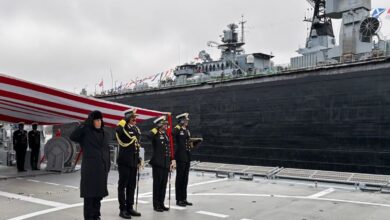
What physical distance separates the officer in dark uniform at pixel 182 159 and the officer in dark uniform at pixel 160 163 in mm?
256

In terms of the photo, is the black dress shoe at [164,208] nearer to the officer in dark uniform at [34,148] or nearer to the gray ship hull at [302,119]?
the officer in dark uniform at [34,148]

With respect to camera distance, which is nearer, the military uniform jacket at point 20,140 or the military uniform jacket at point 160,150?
the military uniform jacket at point 160,150

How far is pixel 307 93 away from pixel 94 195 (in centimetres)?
1125

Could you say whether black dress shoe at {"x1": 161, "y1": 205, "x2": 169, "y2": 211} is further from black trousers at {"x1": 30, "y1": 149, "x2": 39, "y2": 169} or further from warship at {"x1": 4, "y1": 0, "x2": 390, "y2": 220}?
black trousers at {"x1": 30, "y1": 149, "x2": 39, "y2": 169}

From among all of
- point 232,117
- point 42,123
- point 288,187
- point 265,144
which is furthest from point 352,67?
point 42,123

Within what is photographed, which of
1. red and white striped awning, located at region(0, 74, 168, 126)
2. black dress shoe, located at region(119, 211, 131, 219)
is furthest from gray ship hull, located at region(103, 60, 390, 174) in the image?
black dress shoe, located at region(119, 211, 131, 219)

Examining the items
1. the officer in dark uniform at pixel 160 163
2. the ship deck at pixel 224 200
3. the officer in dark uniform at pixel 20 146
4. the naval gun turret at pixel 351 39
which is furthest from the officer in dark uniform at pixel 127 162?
the naval gun turret at pixel 351 39

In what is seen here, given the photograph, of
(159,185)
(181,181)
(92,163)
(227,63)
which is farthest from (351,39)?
(92,163)

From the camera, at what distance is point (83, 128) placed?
4.26 metres

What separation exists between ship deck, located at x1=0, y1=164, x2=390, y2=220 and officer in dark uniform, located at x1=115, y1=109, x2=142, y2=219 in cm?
27

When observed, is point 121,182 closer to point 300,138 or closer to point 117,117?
point 117,117

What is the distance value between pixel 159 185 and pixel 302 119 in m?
9.25

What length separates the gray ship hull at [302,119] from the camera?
11.7 metres

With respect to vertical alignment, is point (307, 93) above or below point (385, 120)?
above
